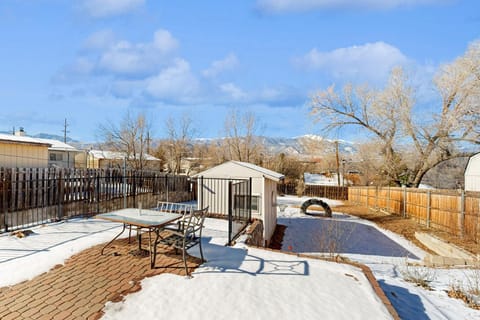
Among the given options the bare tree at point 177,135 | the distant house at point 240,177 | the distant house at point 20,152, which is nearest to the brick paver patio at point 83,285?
the distant house at point 240,177

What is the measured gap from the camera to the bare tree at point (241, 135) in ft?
96.2

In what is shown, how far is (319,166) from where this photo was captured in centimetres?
4006

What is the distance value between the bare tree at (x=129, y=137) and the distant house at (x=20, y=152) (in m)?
6.27

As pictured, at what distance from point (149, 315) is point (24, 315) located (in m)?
1.32

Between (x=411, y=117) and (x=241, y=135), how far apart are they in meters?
17.0

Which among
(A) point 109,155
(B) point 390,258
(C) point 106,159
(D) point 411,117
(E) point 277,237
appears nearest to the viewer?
(B) point 390,258

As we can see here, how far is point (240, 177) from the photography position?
10953mm

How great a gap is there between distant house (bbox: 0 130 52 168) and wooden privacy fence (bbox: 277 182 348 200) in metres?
22.1

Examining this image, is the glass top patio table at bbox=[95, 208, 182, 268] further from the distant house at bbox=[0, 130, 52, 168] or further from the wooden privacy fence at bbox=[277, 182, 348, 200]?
the wooden privacy fence at bbox=[277, 182, 348, 200]

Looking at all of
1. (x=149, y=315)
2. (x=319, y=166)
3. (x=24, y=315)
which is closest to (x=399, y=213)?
(x=149, y=315)

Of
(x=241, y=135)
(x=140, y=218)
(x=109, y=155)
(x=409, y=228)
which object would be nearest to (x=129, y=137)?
(x=109, y=155)

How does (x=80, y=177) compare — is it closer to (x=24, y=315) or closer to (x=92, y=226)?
(x=92, y=226)

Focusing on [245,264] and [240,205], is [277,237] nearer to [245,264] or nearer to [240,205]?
[240,205]

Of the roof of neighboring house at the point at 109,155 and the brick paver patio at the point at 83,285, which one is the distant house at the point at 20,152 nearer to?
the roof of neighboring house at the point at 109,155
